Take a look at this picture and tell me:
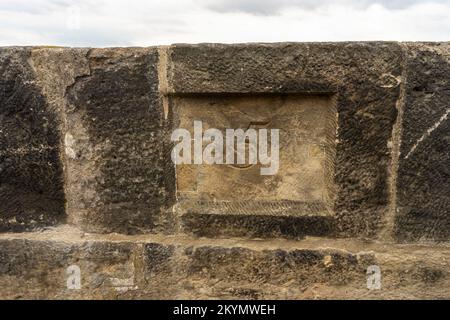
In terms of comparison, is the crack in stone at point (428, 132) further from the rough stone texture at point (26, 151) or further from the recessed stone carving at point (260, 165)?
the rough stone texture at point (26, 151)

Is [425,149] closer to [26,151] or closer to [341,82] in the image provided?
[341,82]

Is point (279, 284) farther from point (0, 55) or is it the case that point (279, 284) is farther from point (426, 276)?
Answer: point (0, 55)

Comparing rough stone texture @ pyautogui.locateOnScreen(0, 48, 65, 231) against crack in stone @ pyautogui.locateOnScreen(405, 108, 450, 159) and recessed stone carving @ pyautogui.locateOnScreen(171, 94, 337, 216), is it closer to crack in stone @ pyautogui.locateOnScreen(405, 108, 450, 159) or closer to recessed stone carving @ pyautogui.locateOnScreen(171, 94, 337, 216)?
recessed stone carving @ pyautogui.locateOnScreen(171, 94, 337, 216)

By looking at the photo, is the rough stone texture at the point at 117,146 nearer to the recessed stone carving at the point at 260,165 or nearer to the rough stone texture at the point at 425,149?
the recessed stone carving at the point at 260,165

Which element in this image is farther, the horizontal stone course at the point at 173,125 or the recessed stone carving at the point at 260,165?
the recessed stone carving at the point at 260,165

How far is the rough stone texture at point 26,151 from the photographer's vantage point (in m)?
1.85

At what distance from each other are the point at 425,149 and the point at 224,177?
2.62 feet

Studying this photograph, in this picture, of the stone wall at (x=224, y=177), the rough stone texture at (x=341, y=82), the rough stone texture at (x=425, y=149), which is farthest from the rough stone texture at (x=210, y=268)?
the rough stone texture at (x=341, y=82)

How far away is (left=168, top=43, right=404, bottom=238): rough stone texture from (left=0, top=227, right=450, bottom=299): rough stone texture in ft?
0.76

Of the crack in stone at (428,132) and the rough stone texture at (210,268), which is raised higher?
the crack in stone at (428,132)

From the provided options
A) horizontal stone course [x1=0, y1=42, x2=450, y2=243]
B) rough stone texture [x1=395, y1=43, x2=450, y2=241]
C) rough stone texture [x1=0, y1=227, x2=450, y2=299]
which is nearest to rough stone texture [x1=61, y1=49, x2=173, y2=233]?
horizontal stone course [x1=0, y1=42, x2=450, y2=243]

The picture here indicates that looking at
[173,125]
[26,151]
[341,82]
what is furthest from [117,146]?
[341,82]

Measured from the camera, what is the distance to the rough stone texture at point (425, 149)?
168 centimetres

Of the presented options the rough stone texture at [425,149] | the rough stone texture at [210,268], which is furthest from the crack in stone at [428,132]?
the rough stone texture at [210,268]
